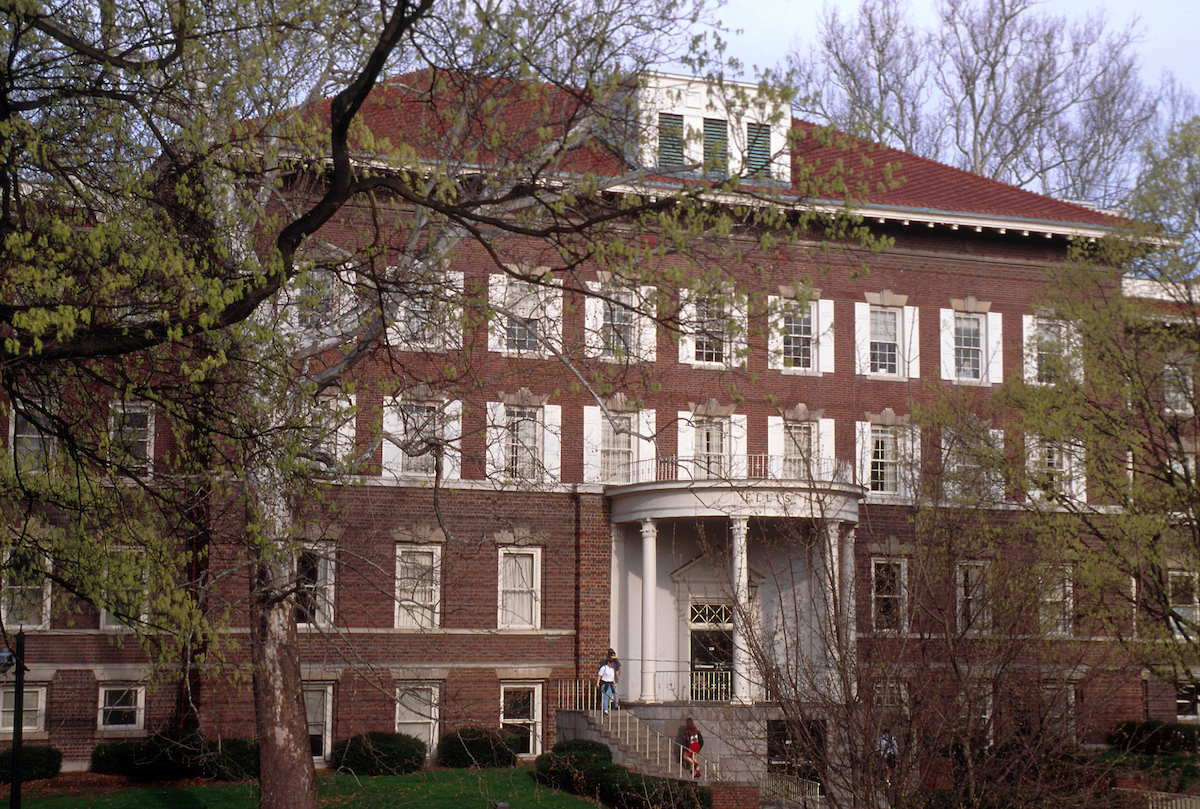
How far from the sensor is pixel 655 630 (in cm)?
2820

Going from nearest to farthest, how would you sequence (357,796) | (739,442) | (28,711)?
(357,796) < (28,711) < (739,442)

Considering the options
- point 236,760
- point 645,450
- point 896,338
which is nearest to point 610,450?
point 645,450

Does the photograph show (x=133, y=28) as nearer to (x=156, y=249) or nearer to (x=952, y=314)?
(x=156, y=249)

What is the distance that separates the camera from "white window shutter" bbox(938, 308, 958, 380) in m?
31.9

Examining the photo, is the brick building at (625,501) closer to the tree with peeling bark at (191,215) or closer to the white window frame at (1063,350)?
the white window frame at (1063,350)

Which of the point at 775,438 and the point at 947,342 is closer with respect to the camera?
the point at 775,438

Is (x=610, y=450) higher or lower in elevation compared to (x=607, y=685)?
higher

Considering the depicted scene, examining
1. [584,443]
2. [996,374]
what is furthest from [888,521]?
[584,443]

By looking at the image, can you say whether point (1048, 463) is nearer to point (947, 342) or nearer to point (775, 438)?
point (947, 342)

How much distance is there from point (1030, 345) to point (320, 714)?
57.8 feet

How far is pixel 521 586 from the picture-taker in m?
29.5

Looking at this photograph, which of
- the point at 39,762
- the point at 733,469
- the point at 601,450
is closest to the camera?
the point at 39,762

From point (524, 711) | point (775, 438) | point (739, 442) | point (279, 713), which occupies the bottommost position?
point (524, 711)

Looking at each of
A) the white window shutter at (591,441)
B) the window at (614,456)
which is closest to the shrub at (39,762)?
the white window shutter at (591,441)
